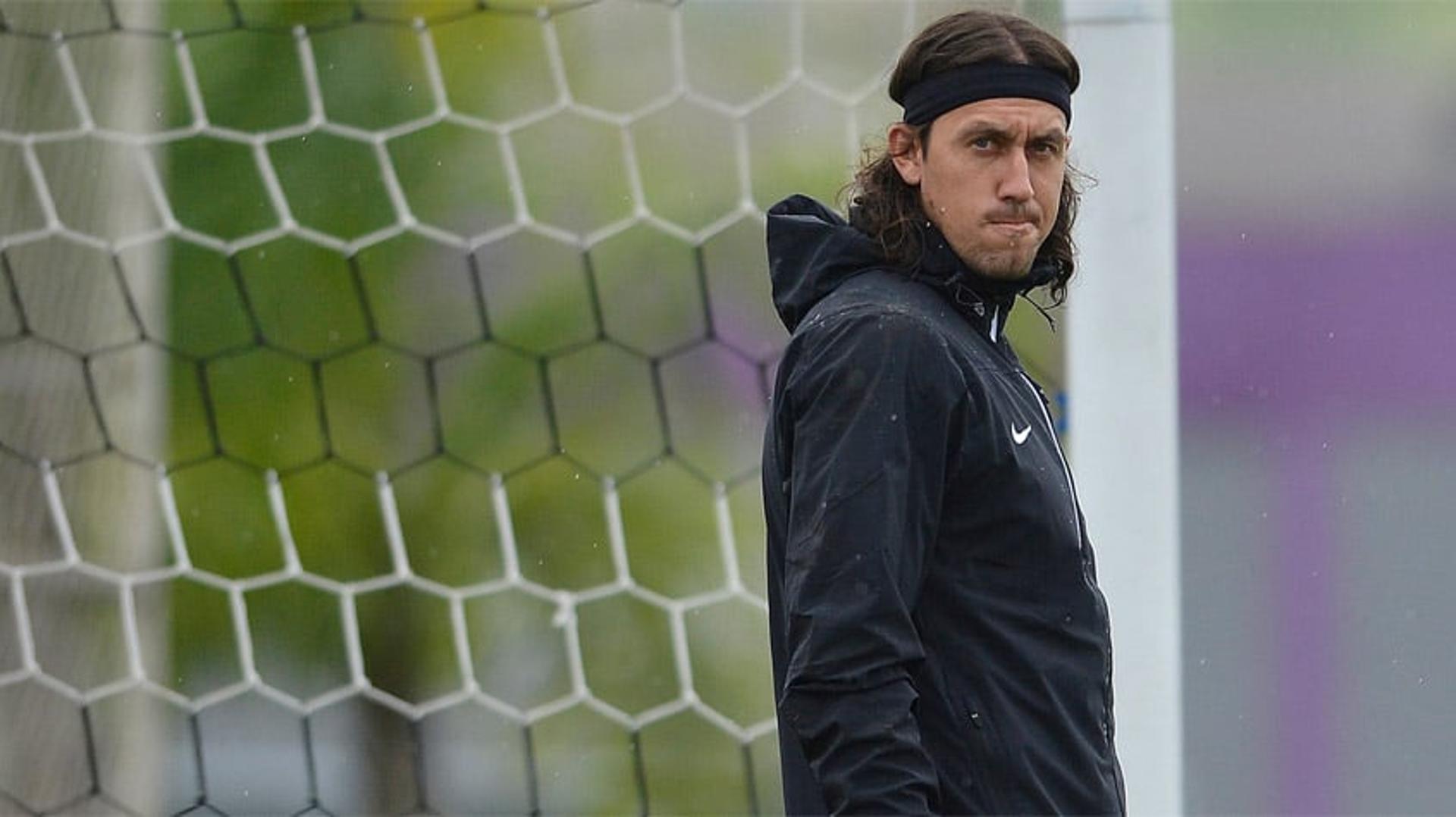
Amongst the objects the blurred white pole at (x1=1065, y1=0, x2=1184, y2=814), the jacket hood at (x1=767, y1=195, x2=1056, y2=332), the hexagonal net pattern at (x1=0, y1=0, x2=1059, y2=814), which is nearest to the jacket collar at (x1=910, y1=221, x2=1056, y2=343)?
the jacket hood at (x1=767, y1=195, x2=1056, y2=332)

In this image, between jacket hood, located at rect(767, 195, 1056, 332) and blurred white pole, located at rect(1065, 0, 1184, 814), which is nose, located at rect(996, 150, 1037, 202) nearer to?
jacket hood, located at rect(767, 195, 1056, 332)

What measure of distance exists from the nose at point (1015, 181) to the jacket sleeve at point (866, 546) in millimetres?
118

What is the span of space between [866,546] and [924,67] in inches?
12.5

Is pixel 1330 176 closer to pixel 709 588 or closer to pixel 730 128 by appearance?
pixel 730 128

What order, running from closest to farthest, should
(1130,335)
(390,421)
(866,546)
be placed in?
(866,546), (1130,335), (390,421)

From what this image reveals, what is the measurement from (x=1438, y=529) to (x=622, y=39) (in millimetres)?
894

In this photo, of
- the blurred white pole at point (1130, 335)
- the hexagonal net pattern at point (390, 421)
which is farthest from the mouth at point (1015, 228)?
the hexagonal net pattern at point (390, 421)

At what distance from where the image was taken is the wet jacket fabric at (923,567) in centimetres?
105

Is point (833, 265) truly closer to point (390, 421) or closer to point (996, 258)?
point (996, 258)

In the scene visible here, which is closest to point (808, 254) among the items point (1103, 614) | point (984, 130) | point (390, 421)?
point (984, 130)

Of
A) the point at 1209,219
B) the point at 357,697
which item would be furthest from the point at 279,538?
the point at 1209,219

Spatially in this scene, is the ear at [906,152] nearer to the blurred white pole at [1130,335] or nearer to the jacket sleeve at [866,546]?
the jacket sleeve at [866,546]

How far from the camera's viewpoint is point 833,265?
1176 mm

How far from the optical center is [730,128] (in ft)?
6.46
